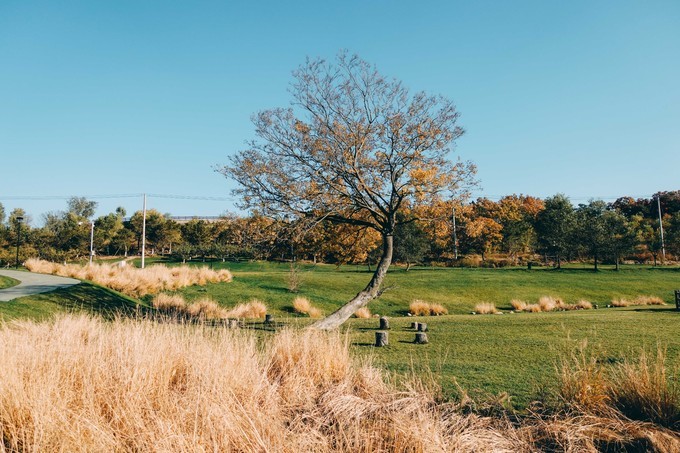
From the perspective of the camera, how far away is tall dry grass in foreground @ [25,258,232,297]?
2286 cm

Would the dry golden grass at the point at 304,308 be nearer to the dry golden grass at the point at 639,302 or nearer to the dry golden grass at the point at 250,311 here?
the dry golden grass at the point at 250,311

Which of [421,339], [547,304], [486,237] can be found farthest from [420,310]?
[486,237]

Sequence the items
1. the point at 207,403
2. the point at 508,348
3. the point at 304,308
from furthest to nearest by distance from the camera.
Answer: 1. the point at 304,308
2. the point at 508,348
3. the point at 207,403

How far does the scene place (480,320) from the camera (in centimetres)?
1541

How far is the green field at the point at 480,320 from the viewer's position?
732 cm

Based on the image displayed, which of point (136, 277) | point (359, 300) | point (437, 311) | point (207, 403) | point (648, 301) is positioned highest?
point (136, 277)

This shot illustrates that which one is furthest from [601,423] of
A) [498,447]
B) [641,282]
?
[641,282]

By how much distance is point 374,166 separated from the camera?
45.8 feet

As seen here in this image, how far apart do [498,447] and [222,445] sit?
2.51 meters

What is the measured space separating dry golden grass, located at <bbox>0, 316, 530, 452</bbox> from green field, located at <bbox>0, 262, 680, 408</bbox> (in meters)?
1.16

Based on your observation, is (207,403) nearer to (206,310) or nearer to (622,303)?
(206,310)

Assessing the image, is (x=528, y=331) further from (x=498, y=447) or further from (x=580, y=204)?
(x=580, y=204)

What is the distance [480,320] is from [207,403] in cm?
1284

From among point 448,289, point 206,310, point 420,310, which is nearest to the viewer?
point 206,310
